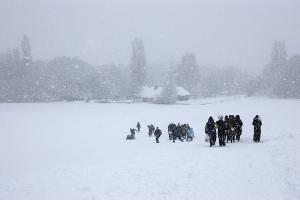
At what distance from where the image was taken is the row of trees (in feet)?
355

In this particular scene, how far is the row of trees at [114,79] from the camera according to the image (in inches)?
4256

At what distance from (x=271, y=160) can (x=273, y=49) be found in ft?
415

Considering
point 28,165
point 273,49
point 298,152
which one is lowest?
point 28,165

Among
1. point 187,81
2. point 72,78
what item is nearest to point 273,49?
point 187,81

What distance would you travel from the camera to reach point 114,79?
145 m

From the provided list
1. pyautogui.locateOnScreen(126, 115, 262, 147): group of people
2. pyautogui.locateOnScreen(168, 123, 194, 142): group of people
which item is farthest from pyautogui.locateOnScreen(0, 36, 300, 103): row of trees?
pyautogui.locateOnScreen(126, 115, 262, 147): group of people

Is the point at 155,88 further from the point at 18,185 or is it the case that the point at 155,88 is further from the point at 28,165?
the point at 18,185

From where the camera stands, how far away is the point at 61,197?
1147cm

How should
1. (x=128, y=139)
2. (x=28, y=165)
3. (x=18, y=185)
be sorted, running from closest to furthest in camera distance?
(x=18, y=185)
(x=28, y=165)
(x=128, y=139)

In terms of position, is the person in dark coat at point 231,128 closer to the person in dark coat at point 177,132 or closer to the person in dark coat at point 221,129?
the person in dark coat at point 221,129

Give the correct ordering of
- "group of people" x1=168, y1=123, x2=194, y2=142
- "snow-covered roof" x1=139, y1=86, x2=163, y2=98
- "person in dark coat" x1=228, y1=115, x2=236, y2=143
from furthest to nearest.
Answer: "snow-covered roof" x1=139, y1=86, x2=163, y2=98 → "group of people" x1=168, y1=123, x2=194, y2=142 → "person in dark coat" x1=228, y1=115, x2=236, y2=143

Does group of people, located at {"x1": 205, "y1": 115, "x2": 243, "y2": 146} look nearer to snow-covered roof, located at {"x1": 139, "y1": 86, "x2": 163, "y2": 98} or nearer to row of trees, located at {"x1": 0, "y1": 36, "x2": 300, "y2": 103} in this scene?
row of trees, located at {"x1": 0, "y1": 36, "x2": 300, "y2": 103}

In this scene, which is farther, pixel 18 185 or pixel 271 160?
pixel 271 160

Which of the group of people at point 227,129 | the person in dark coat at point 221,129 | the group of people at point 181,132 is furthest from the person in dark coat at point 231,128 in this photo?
the group of people at point 181,132
